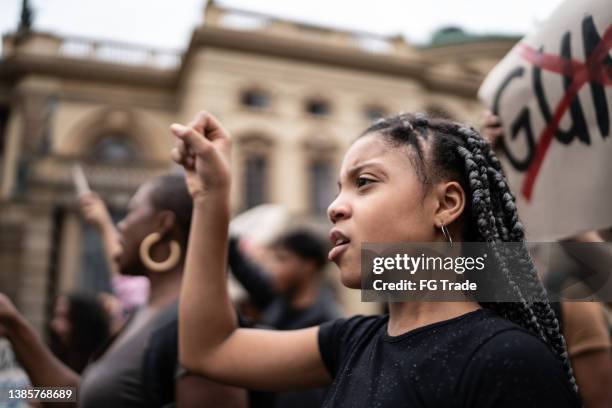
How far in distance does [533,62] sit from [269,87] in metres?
15.2

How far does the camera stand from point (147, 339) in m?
1.90

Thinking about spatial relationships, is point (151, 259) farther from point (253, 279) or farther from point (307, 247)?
point (307, 247)

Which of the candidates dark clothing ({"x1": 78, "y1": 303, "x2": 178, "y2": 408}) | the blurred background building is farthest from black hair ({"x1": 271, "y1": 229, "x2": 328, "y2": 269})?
the blurred background building

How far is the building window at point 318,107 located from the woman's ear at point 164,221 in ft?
50.5

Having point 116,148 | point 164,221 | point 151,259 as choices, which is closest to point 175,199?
point 164,221

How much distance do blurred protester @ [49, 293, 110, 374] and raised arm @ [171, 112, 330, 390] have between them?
2449mm

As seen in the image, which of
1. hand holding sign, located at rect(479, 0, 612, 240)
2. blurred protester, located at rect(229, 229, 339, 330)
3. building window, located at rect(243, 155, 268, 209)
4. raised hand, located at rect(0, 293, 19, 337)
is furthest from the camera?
building window, located at rect(243, 155, 268, 209)

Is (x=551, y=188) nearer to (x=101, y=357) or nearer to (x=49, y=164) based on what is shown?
(x=101, y=357)

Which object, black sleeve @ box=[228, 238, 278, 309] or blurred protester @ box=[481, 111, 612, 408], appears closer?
blurred protester @ box=[481, 111, 612, 408]

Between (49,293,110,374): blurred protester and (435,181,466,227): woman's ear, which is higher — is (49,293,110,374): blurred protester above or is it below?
below

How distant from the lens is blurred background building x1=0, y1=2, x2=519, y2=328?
14.9 metres

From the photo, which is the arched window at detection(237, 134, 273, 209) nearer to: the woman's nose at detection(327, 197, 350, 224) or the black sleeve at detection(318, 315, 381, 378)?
the black sleeve at detection(318, 315, 381, 378)

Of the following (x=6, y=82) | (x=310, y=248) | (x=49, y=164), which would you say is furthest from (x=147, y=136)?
(x=310, y=248)

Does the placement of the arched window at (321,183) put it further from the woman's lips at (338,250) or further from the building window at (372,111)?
the woman's lips at (338,250)
